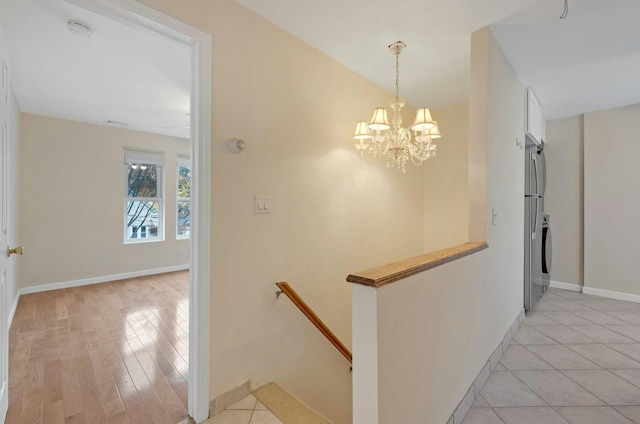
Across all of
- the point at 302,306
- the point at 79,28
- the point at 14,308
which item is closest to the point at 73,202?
the point at 14,308

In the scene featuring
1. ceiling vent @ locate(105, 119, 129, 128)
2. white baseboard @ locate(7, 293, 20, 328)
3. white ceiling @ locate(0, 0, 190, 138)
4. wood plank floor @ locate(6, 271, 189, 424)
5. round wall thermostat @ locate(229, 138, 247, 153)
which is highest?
ceiling vent @ locate(105, 119, 129, 128)

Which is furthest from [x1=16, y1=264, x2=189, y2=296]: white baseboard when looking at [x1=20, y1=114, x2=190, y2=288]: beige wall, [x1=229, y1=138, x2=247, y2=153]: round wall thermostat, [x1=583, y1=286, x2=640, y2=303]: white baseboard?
[x1=583, y1=286, x2=640, y2=303]: white baseboard

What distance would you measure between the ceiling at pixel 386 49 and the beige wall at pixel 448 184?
0.29 metres

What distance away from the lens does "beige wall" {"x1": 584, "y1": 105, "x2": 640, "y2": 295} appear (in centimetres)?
379

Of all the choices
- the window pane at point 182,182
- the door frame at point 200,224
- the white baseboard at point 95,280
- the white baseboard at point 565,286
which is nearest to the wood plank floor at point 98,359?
the white baseboard at point 95,280

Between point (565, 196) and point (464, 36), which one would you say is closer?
point (464, 36)

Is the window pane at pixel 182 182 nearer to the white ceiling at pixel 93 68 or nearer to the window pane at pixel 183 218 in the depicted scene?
the window pane at pixel 183 218

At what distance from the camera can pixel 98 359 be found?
2.44 meters

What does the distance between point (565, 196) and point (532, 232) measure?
1.54 metres

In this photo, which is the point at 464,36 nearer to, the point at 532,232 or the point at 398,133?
the point at 398,133

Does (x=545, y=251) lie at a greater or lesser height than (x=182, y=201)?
lesser

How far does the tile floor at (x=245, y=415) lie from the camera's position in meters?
1.70

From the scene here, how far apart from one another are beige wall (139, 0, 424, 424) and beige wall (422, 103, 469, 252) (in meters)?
1.23

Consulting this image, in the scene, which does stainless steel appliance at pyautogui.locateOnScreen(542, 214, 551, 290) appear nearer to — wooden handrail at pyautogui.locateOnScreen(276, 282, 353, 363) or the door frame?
wooden handrail at pyautogui.locateOnScreen(276, 282, 353, 363)
